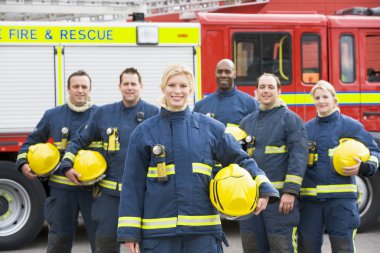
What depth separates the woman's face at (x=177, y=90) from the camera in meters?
4.14

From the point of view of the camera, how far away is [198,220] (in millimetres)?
4105

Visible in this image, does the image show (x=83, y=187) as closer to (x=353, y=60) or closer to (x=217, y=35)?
(x=217, y=35)

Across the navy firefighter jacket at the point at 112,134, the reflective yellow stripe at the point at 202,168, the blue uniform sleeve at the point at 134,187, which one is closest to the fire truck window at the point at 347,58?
the navy firefighter jacket at the point at 112,134

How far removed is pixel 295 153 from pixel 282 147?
6.3 inches

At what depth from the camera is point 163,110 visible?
13.9 feet

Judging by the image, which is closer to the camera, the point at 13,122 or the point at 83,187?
the point at 83,187

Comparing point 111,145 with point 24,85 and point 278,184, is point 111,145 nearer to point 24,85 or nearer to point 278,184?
point 278,184

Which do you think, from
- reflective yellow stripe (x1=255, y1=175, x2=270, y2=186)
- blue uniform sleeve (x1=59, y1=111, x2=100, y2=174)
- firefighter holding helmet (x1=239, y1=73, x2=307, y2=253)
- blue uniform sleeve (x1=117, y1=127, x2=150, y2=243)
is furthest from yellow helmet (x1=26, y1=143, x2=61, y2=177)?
reflective yellow stripe (x1=255, y1=175, x2=270, y2=186)

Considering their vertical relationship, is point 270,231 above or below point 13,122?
below

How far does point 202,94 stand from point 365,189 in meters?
2.18

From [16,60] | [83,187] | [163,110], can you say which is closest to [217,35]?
[16,60]

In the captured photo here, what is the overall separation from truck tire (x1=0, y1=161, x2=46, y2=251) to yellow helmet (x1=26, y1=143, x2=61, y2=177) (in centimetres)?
183

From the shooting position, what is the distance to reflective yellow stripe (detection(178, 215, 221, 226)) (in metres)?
4.07

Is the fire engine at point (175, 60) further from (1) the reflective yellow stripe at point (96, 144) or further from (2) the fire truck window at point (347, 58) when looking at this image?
(1) the reflective yellow stripe at point (96, 144)
